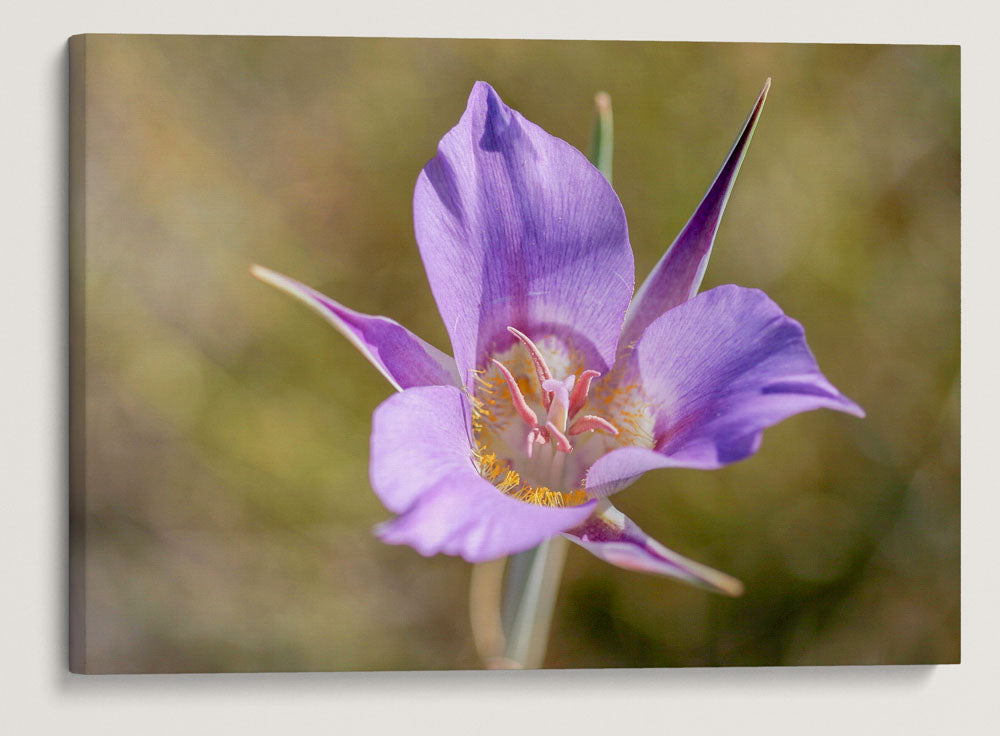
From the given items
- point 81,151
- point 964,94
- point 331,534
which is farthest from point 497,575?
point 964,94

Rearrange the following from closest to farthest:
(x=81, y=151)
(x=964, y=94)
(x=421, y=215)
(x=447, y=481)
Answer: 1. (x=447, y=481)
2. (x=421, y=215)
3. (x=81, y=151)
4. (x=964, y=94)

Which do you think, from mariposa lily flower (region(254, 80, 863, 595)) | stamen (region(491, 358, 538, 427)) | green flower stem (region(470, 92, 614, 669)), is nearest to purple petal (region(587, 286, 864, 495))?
mariposa lily flower (region(254, 80, 863, 595))

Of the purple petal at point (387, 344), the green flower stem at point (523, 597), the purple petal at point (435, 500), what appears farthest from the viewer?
the green flower stem at point (523, 597)

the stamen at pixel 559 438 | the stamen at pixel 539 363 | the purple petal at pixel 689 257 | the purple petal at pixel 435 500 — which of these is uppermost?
the purple petal at pixel 689 257

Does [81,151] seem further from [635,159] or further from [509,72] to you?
[635,159]

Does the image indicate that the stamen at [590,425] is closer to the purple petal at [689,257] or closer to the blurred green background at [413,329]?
the purple petal at [689,257]

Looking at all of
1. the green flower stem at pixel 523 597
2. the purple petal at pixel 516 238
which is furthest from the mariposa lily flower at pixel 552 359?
the green flower stem at pixel 523 597

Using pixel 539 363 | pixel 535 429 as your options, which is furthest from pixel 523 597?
pixel 539 363
